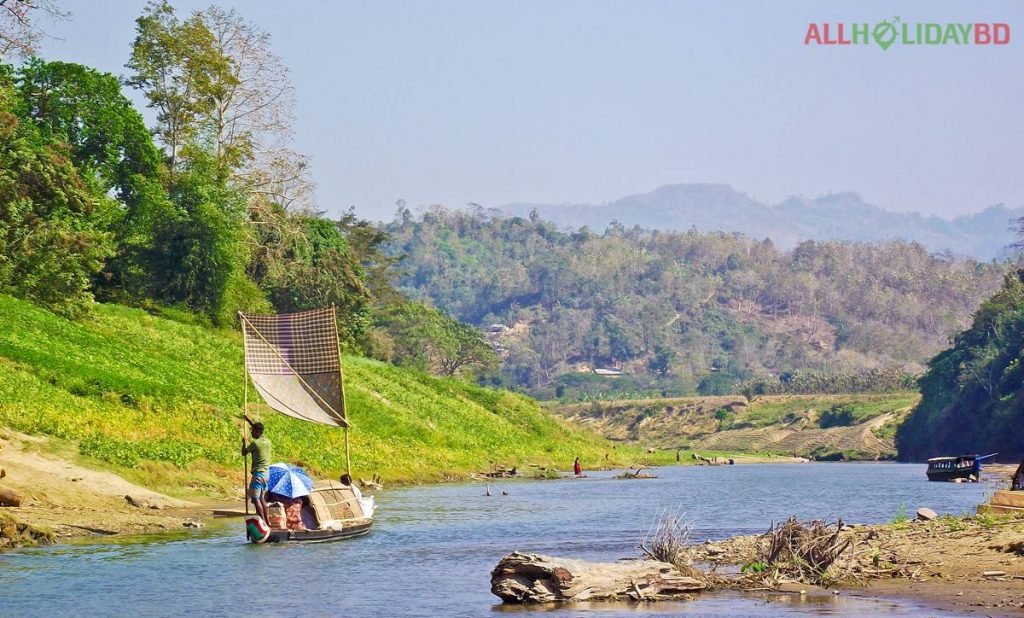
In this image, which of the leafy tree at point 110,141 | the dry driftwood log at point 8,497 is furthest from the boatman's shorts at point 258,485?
the leafy tree at point 110,141

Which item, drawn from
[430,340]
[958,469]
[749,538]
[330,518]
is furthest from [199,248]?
[430,340]

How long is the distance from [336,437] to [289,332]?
22.5m

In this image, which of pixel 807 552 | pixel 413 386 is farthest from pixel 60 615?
pixel 413 386

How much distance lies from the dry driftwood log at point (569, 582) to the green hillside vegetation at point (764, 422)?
127m

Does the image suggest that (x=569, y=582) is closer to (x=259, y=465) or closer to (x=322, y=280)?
(x=259, y=465)

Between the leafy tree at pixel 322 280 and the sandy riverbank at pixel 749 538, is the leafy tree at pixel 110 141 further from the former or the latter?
the sandy riverbank at pixel 749 538

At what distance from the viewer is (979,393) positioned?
132 meters

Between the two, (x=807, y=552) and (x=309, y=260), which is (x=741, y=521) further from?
(x=309, y=260)

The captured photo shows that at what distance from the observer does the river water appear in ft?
77.2

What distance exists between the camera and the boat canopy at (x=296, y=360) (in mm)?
38625

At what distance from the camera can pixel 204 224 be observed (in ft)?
252

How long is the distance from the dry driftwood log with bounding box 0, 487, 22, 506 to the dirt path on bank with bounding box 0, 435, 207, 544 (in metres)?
0.16

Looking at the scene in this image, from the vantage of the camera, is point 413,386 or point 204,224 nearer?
point 204,224

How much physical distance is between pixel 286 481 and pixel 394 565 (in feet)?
12.7
